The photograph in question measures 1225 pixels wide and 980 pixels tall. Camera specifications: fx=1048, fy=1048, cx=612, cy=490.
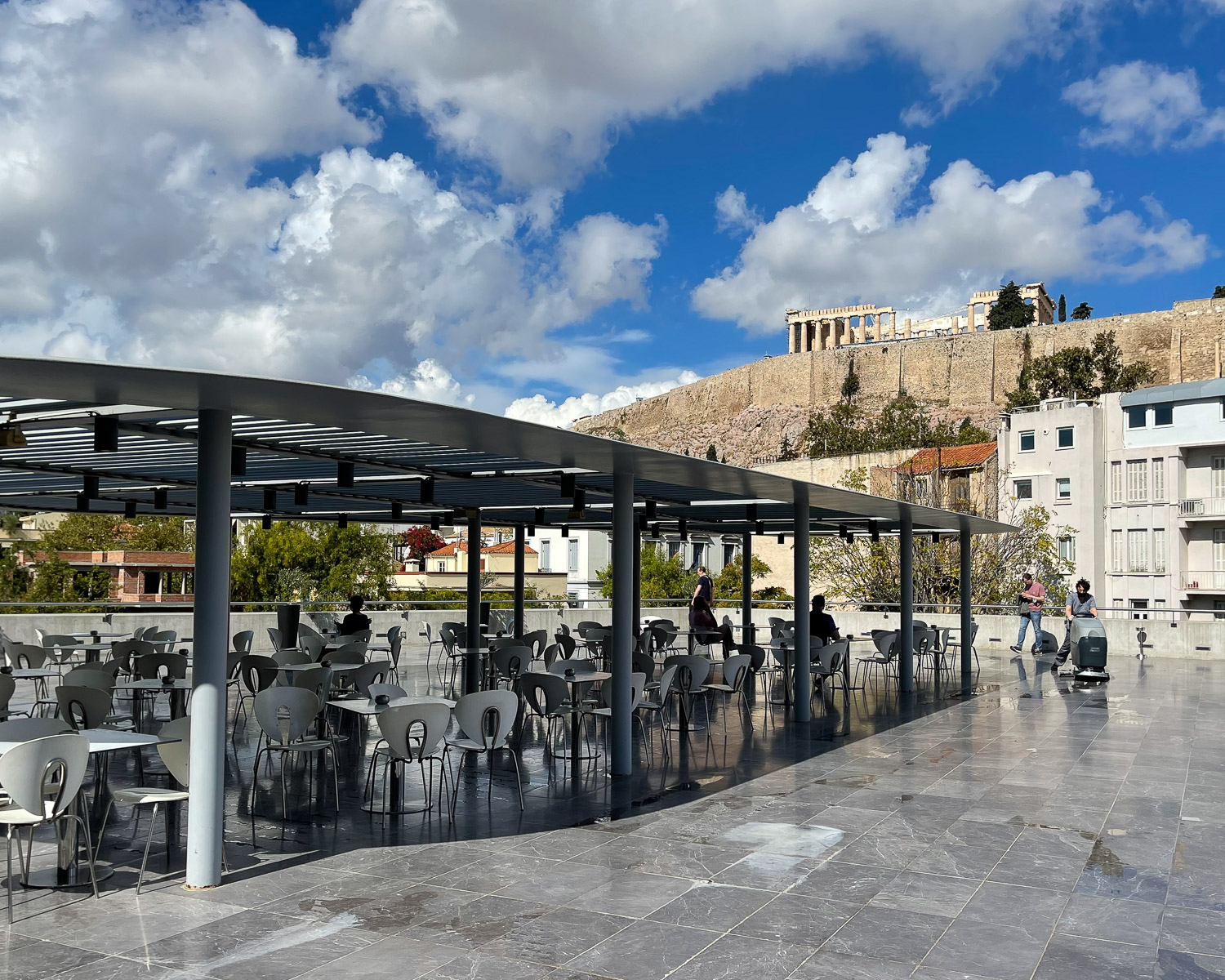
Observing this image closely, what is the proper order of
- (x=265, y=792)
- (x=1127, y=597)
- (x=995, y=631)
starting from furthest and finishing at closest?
(x=1127, y=597) → (x=995, y=631) → (x=265, y=792)

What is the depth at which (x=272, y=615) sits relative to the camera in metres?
17.2

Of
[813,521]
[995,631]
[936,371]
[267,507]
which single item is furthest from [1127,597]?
[936,371]

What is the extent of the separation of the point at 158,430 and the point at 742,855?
4.12 metres

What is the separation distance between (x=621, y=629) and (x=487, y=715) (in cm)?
153

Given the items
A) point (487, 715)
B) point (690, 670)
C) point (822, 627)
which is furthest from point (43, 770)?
point (822, 627)

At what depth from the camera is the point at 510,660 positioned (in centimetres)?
1104

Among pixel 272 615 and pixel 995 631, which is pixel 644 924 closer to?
pixel 272 615

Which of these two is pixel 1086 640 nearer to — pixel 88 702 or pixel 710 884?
pixel 710 884

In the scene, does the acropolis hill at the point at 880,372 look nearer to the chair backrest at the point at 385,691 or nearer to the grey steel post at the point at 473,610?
the grey steel post at the point at 473,610

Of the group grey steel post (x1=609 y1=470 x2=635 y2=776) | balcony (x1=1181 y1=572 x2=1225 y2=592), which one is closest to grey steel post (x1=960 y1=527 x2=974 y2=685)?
grey steel post (x1=609 y1=470 x2=635 y2=776)

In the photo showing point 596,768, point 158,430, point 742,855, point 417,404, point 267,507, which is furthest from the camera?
point 267,507

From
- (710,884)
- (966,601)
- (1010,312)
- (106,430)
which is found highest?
(1010,312)

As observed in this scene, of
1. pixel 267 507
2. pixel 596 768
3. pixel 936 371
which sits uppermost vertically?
pixel 936 371

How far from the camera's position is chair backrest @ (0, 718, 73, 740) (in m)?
5.37
